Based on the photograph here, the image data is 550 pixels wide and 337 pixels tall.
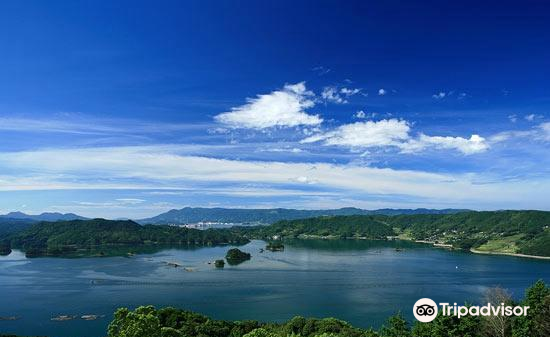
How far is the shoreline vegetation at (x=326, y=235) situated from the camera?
12459 cm

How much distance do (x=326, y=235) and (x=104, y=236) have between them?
85933 millimetres

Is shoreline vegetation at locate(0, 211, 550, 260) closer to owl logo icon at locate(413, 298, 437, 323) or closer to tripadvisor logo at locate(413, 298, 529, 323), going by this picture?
tripadvisor logo at locate(413, 298, 529, 323)

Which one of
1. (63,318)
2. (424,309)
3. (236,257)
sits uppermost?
(424,309)

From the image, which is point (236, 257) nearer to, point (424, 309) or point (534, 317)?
point (534, 317)

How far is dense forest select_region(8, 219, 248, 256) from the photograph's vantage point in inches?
5531

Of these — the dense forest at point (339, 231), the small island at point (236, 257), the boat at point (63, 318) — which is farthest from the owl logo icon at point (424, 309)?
the dense forest at point (339, 231)

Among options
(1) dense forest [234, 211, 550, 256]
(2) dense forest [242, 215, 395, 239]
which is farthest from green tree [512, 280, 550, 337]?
(2) dense forest [242, 215, 395, 239]

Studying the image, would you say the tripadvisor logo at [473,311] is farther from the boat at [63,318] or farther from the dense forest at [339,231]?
the dense forest at [339,231]

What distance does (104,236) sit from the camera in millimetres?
146625

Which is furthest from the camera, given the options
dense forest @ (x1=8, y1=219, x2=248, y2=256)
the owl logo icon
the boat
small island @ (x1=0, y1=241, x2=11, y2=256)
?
dense forest @ (x1=8, y1=219, x2=248, y2=256)

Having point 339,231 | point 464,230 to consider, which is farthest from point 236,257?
point 464,230

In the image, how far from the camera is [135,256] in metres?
112

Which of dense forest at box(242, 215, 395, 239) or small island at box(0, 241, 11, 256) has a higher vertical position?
dense forest at box(242, 215, 395, 239)

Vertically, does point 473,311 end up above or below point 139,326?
below
